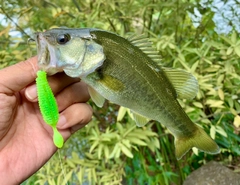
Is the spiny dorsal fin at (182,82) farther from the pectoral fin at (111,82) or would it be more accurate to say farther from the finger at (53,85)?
the finger at (53,85)

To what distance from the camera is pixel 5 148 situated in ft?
3.53

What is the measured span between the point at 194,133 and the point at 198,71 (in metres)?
0.86

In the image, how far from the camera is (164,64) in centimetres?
166

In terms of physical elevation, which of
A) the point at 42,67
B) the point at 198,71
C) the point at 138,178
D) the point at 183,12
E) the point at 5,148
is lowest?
the point at 138,178

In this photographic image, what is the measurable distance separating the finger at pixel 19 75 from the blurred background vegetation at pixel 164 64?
2.21 ft

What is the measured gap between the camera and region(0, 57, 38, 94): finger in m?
0.90

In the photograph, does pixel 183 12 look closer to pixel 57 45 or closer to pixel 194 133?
pixel 194 133

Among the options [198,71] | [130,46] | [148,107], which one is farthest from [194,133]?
[198,71]

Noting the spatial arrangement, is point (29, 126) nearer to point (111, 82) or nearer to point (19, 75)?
point (19, 75)

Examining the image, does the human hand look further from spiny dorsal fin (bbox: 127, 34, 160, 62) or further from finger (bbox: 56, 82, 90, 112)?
spiny dorsal fin (bbox: 127, 34, 160, 62)

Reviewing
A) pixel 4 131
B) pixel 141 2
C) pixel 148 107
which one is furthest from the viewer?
pixel 141 2

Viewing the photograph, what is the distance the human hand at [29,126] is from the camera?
3.34 ft

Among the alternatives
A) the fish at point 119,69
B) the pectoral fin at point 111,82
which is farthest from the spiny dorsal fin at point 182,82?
the pectoral fin at point 111,82

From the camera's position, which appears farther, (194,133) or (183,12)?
(183,12)
